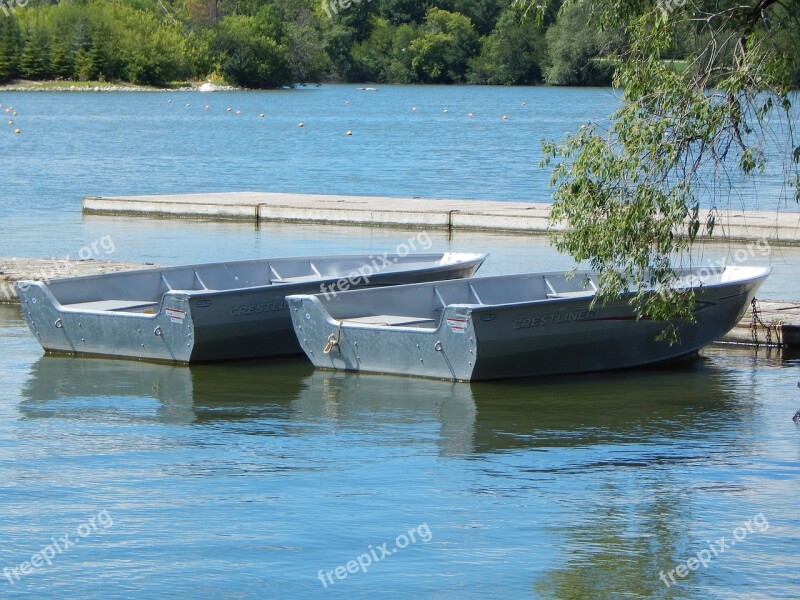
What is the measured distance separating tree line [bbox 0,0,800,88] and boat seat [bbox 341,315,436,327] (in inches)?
4070

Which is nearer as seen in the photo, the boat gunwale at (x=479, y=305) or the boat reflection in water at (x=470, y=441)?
the boat reflection in water at (x=470, y=441)

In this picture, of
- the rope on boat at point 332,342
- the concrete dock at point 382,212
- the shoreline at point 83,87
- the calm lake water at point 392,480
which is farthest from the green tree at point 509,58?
the rope on boat at point 332,342

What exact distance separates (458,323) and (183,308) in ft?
9.79

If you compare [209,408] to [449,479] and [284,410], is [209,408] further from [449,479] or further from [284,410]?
[449,479]

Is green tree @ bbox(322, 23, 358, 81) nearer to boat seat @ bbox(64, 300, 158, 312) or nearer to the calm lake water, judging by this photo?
the calm lake water

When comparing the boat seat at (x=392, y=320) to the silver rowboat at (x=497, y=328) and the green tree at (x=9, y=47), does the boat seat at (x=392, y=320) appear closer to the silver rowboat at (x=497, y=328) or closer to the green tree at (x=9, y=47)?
the silver rowboat at (x=497, y=328)

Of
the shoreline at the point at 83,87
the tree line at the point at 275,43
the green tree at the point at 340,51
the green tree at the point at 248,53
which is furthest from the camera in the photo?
the green tree at the point at 340,51

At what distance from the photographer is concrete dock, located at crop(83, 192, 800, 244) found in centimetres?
2545

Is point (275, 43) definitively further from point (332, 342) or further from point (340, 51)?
point (332, 342)

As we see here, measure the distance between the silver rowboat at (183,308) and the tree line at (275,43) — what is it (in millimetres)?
101940

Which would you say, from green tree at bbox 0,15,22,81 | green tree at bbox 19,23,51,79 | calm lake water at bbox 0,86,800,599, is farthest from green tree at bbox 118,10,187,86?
calm lake water at bbox 0,86,800,599

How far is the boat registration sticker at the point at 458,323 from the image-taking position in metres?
13.2

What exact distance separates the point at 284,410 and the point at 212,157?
44291 mm

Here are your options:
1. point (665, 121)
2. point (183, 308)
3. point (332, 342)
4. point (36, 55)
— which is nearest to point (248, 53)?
point (36, 55)
